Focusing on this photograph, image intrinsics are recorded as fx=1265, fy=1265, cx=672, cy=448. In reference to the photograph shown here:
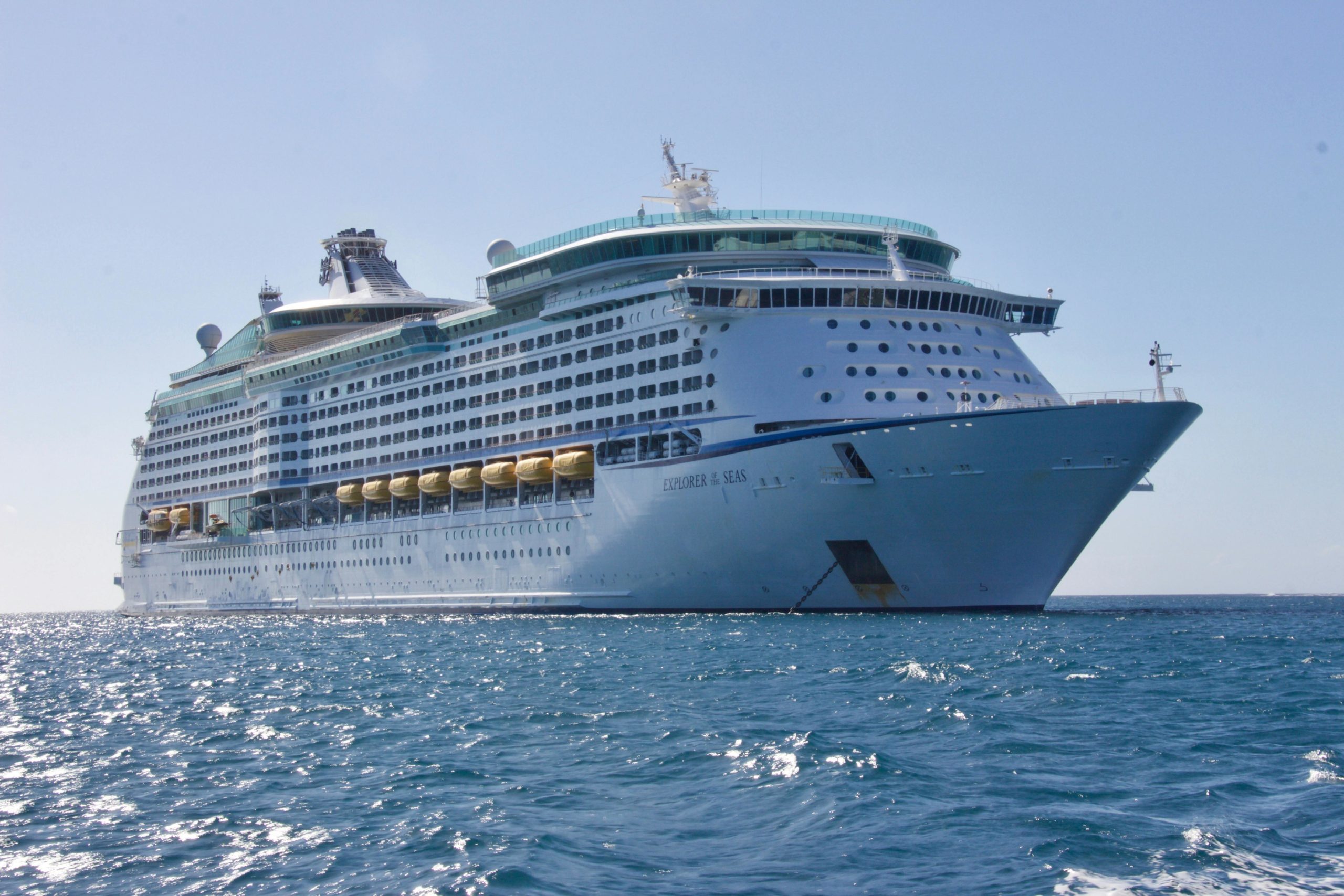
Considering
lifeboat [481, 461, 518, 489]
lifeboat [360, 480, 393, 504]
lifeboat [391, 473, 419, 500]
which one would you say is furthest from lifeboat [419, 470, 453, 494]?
lifeboat [360, 480, 393, 504]

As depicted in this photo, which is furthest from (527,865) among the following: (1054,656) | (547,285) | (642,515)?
(547,285)

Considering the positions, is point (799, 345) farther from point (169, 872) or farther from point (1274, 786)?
point (169, 872)

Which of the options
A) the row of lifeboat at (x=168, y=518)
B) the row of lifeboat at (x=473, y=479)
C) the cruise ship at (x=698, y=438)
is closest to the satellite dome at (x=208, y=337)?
the row of lifeboat at (x=168, y=518)

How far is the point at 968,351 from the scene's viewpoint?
136ft

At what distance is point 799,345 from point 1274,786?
27.7 meters

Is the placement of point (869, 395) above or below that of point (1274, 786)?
above

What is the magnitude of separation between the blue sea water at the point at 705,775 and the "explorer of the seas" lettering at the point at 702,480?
10.7 metres

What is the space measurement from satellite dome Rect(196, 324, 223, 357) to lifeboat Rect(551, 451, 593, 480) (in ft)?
147

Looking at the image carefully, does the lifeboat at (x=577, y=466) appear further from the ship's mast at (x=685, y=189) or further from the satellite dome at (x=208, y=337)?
the satellite dome at (x=208, y=337)

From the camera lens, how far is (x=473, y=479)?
52750 mm

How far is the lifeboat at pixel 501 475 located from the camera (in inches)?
1994

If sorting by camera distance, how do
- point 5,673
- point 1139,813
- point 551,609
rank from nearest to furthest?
point 1139,813
point 5,673
point 551,609

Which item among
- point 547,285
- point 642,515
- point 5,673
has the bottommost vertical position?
point 5,673

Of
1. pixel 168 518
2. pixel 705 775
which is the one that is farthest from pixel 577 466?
pixel 168 518
